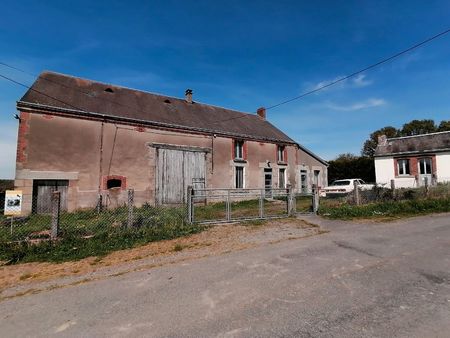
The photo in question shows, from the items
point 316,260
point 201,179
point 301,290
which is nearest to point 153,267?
point 301,290

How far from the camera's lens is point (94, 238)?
26.6 feet

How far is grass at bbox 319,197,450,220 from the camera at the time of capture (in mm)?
12195

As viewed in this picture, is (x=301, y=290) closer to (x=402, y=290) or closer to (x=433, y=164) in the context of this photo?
(x=402, y=290)

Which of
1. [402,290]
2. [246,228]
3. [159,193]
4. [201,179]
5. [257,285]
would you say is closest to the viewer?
[402,290]

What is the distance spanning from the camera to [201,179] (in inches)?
758

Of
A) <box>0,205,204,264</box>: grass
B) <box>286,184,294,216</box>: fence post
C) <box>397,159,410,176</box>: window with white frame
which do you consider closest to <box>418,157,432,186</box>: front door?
<box>397,159,410,176</box>: window with white frame

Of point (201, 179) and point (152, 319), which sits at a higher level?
point (201, 179)

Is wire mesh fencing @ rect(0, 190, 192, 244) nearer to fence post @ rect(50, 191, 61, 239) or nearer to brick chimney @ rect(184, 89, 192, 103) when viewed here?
fence post @ rect(50, 191, 61, 239)

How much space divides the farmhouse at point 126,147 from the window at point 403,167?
11595 millimetres

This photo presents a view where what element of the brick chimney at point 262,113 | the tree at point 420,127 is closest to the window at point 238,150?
the brick chimney at point 262,113

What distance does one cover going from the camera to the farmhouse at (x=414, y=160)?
24.9 m

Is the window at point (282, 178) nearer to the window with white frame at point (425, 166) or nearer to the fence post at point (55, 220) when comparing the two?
the window with white frame at point (425, 166)

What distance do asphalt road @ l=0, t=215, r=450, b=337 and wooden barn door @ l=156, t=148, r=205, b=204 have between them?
38.1 feet

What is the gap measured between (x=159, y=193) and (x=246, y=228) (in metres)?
8.96
